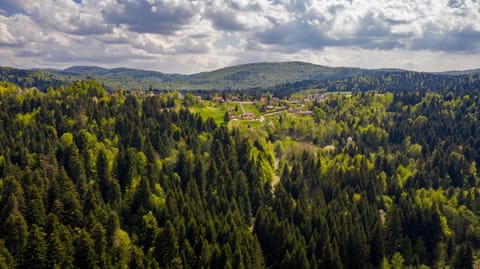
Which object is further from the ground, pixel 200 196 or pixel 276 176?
pixel 200 196

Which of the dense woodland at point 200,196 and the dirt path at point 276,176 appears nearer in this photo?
the dense woodland at point 200,196

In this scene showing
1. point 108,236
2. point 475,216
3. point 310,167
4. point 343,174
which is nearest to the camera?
point 108,236

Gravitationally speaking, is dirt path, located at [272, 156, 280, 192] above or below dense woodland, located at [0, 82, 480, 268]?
below

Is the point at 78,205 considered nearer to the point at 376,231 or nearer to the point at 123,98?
the point at 376,231

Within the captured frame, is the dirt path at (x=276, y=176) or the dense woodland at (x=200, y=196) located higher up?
the dense woodland at (x=200, y=196)

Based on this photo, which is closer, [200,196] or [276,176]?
[200,196]

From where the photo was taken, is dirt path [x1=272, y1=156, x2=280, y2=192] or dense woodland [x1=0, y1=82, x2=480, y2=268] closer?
dense woodland [x1=0, y1=82, x2=480, y2=268]

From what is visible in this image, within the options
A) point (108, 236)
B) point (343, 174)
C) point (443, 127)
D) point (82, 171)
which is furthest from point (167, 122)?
point (443, 127)

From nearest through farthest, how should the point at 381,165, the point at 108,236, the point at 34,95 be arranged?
the point at 108,236, the point at 381,165, the point at 34,95
